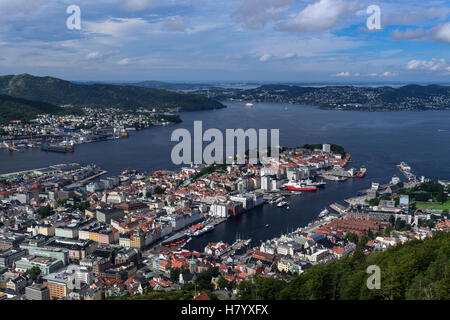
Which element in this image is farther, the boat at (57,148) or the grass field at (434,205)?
the boat at (57,148)

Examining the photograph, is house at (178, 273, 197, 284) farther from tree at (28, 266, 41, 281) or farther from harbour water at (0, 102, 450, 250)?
tree at (28, 266, 41, 281)

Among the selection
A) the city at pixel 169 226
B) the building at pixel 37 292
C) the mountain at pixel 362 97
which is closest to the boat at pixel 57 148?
the city at pixel 169 226

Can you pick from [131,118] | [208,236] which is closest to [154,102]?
[131,118]

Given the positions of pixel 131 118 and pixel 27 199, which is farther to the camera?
pixel 131 118

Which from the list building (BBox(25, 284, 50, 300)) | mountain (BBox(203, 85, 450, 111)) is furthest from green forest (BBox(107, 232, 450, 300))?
mountain (BBox(203, 85, 450, 111))

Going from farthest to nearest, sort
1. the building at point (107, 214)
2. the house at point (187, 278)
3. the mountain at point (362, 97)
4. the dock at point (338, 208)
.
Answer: the mountain at point (362, 97) < the dock at point (338, 208) < the building at point (107, 214) < the house at point (187, 278)

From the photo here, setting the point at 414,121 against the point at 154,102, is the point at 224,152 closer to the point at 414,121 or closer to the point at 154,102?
the point at 414,121

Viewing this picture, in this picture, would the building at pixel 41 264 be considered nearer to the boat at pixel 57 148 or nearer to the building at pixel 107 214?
the building at pixel 107 214
